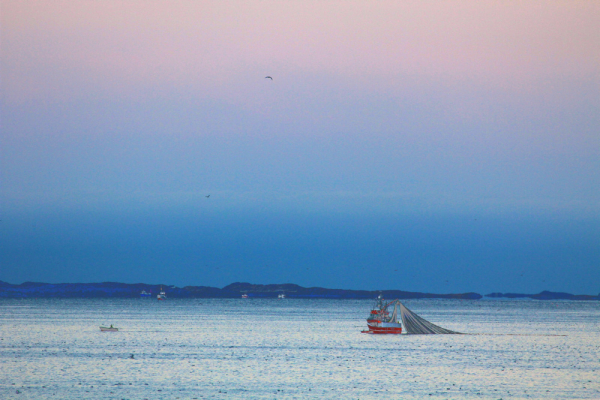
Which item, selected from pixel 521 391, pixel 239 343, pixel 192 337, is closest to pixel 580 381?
pixel 521 391

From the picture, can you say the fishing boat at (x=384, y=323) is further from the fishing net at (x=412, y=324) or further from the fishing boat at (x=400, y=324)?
the fishing net at (x=412, y=324)

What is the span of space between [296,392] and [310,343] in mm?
44551

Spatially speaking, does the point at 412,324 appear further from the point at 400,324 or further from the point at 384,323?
the point at 384,323

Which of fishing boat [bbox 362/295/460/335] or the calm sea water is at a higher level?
fishing boat [bbox 362/295/460/335]

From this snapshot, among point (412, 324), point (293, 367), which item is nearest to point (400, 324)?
point (412, 324)

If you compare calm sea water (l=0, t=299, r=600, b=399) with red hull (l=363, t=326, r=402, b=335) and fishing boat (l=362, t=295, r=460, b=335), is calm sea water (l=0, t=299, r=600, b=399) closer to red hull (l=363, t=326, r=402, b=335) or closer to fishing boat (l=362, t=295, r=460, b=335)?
fishing boat (l=362, t=295, r=460, b=335)

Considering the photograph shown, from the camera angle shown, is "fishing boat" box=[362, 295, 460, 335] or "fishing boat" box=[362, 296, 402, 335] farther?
"fishing boat" box=[362, 296, 402, 335]

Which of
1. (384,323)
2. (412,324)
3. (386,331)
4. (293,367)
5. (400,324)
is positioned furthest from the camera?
(384,323)

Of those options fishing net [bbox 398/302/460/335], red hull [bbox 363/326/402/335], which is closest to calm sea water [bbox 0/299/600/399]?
fishing net [bbox 398/302/460/335]

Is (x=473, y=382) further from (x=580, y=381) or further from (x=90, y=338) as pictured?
(x=90, y=338)

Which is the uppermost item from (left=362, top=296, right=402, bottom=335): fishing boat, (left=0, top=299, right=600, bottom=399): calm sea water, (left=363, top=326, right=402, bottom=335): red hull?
(left=362, top=296, right=402, bottom=335): fishing boat

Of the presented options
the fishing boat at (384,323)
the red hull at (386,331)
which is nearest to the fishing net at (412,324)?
the fishing boat at (384,323)

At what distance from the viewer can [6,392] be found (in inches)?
1977

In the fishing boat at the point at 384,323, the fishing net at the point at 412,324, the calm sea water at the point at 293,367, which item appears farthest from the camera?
the fishing boat at the point at 384,323
